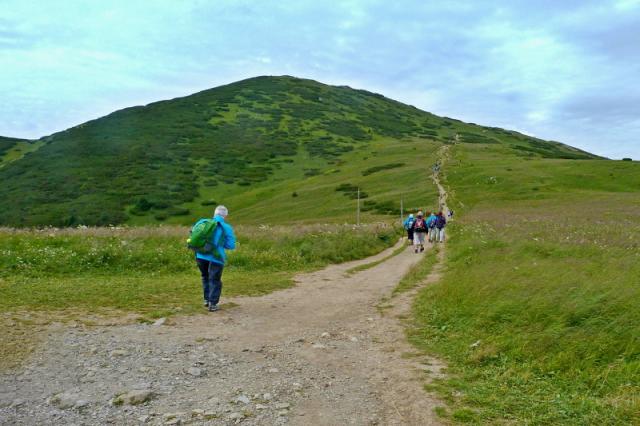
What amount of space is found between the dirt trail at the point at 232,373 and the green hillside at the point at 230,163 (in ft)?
133

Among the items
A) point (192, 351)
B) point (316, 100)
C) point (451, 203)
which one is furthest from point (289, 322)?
point (316, 100)

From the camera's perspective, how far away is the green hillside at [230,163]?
63.3m

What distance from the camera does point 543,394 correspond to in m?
5.59

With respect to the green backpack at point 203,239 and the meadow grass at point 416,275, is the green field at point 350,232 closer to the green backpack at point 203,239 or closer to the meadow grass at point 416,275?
the meadow grass at point 416,275

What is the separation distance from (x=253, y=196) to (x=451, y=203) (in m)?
32.8

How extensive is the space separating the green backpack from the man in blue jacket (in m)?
0.07

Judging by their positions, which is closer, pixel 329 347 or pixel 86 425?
pixel 86 425

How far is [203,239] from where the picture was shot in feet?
34.4

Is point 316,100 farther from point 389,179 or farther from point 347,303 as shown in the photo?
point 347,303

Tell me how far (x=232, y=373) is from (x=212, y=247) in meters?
4.44

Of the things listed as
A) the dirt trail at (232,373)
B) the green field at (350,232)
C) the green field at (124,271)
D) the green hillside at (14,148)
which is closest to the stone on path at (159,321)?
the dirt trail at (232,373)

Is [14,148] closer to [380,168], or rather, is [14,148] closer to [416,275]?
[380,168]

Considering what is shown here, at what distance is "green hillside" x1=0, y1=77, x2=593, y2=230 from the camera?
63.3 metres

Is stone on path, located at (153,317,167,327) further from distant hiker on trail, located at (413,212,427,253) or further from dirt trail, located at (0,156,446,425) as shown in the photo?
distant hiker on trail, located at (413,212,427,253)
